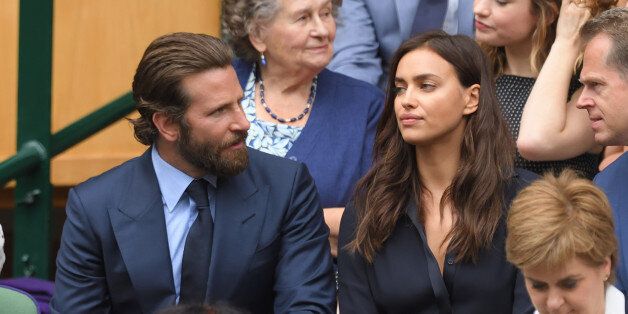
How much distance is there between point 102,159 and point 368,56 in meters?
1.23

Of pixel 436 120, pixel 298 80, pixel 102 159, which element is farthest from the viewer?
pixel 102 159

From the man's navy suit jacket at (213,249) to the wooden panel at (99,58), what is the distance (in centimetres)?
138

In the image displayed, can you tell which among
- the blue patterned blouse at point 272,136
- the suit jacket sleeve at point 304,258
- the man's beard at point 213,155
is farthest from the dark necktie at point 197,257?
the blue patterned blouse at point 272,136

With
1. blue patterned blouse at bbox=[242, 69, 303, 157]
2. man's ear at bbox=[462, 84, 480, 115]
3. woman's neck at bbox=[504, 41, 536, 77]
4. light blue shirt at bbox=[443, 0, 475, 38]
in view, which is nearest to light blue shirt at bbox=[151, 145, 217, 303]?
blue patterned blouse at bbox=[242, 69, 303, 157]

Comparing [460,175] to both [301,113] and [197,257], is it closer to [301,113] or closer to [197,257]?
[197,257]

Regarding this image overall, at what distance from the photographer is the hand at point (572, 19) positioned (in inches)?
167

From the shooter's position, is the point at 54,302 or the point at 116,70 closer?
the point at 54,302

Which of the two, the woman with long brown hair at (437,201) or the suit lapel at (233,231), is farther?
the suit lapel at (233,231)

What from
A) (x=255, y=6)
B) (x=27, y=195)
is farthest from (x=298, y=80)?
(x=27, y=195)

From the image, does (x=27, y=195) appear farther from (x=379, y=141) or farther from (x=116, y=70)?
(x=379, y=141)

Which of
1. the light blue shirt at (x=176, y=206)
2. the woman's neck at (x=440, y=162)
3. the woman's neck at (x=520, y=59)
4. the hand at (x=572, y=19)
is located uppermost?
the hand at (x=572, y=19)

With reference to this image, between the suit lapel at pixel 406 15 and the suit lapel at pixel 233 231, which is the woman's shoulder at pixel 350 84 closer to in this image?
the suit lapel at pixel 406 15

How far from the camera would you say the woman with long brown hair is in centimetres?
371

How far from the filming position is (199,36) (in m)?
4.02
